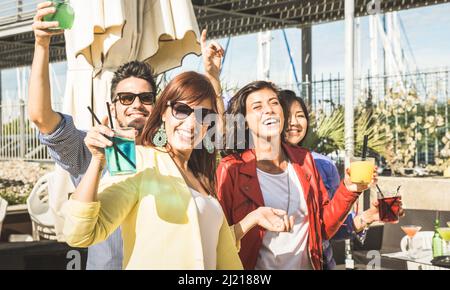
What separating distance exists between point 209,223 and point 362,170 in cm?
81

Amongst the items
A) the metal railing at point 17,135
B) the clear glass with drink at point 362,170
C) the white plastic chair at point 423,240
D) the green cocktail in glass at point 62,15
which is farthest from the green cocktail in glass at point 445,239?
the metal railing at point 17,135

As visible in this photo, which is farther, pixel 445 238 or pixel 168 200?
pixel 445 238

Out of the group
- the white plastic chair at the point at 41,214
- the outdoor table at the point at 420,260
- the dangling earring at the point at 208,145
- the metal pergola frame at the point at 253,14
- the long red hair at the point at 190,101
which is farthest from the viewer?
the metal pergola frame at the point at 253,14

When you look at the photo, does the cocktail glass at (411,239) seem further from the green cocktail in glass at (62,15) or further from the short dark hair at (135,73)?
the green cocktail in glass at (62,15)

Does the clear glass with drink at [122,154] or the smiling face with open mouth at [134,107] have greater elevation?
the smiling face with open mouth at [134,107]

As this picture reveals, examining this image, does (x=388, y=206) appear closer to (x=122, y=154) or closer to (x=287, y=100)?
(x=287, y=100)

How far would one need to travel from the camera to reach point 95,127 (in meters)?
1.50

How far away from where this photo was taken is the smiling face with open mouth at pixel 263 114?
7.12 ft

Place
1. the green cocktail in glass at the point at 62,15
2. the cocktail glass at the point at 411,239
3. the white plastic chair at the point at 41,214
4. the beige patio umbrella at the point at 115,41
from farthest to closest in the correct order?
the white plastic chair at the point at 41,214 → the cocktail glass at the point at 411,239 → the beige patio umbrella at the point at 115,41 → the green cocktail in glass at the point at 62,15

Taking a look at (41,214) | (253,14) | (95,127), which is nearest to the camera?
(95,127)

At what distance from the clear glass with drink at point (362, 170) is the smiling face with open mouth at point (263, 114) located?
0.99ft

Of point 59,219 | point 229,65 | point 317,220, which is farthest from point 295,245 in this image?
point 229,65

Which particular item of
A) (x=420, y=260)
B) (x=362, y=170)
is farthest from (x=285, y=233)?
(x=420, y=260)

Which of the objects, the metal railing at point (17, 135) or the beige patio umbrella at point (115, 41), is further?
the metal railing at point (17, 135)
